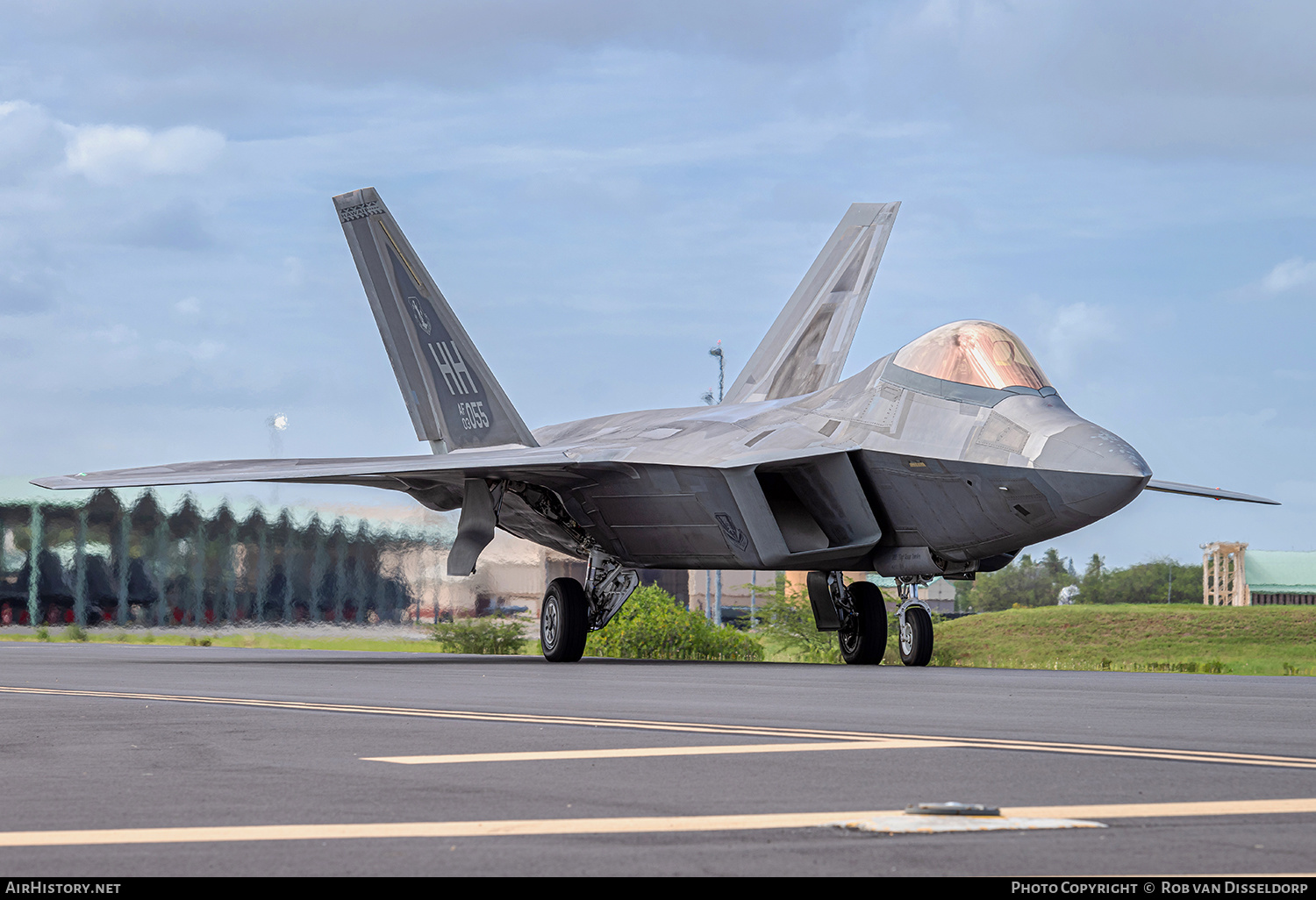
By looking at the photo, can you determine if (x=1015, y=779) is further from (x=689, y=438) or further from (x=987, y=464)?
(x=689, y=438)

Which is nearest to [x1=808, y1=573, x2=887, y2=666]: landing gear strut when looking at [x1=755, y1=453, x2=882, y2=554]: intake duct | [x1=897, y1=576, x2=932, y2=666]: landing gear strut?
[x1=897, y1=576, x2=932, y2=666]: landing gear strut

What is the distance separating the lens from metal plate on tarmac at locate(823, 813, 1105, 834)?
4000mm

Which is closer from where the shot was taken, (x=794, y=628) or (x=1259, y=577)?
(x=794, y=628)

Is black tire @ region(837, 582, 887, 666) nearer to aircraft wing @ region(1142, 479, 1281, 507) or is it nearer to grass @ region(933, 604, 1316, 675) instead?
aircraft wing @ region(1142, 479, 1281, 507)

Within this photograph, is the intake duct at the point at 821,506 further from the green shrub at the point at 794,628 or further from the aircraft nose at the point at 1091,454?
the green shrub at the point at 794,628

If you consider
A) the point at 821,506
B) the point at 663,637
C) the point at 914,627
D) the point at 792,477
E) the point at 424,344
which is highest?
the point at 424,344

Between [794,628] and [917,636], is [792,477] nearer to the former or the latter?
[917,636]

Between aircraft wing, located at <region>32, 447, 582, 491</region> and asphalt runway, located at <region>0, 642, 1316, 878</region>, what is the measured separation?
5.69 m

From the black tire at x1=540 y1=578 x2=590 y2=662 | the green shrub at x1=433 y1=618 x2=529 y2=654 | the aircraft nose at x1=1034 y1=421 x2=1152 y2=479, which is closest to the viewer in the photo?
the aircraft nose at x1=1034 y1=421 x2=1152 y2=479

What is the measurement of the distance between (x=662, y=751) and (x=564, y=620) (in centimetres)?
1052

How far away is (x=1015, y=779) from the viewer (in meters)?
5.20

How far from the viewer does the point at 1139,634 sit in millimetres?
36844

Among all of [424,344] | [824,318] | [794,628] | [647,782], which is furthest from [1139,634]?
[647,782]

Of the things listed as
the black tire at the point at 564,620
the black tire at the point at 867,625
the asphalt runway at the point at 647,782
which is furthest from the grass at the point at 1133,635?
the asphalt runway at the point at 647,782
